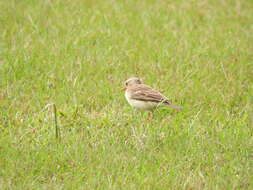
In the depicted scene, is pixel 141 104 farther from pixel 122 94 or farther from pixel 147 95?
pixel 122 94

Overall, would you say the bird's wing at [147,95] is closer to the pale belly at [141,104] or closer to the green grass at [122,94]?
the pale belly at [141,104]

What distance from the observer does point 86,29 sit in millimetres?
11961

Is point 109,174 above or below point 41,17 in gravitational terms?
below

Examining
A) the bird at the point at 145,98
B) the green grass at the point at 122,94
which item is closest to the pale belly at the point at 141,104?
the bird at the point at 145,98

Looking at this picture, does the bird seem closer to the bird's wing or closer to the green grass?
the bird's wing

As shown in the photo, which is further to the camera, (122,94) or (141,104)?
(122,94)

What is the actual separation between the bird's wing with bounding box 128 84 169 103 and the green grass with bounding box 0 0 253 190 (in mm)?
301

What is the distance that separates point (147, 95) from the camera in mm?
8602

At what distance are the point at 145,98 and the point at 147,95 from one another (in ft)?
0.27

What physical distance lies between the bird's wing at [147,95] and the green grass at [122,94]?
0.30 meters

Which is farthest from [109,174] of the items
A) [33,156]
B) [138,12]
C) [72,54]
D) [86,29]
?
[138,12]

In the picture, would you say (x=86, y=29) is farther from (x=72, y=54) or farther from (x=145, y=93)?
(x=145, y=93)

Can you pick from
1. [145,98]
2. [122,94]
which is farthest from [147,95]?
[122,94]

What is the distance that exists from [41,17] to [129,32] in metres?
1.95
